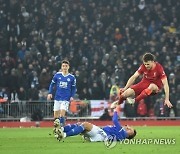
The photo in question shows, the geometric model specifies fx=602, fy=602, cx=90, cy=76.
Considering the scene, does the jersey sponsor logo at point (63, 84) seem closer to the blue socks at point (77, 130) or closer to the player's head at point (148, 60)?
the player's head at point (148, 60)

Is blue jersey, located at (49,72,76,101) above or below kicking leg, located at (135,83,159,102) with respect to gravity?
above

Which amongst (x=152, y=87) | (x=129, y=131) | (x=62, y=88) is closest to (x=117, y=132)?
(x=129, y=131)

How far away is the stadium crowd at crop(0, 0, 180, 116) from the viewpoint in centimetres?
3130

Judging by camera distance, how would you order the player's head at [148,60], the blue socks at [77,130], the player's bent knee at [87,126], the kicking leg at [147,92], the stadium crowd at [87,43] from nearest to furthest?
the blue socks at [77,130], the player's bent knee at [87,126], the player's head at [148,60], the kicking leg at [147,92], the stadium crowd at [87,43]

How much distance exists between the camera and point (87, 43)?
34500mm

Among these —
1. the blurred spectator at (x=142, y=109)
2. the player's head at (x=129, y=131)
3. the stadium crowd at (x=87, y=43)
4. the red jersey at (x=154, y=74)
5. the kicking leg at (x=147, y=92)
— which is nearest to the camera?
the player's head at (x=129, y=131)

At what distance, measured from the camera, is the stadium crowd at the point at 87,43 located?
103 ft

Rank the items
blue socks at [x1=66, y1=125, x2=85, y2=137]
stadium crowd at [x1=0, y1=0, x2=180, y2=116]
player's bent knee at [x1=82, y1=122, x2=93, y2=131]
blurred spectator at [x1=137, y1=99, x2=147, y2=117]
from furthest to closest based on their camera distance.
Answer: stadium crowd at [x1=0, y1=0, x2=180, y2=116] → blurred spectator at [x1=137, y1=99, x2=147, y2=117] → player's bent knee at [x1=82, y1=122, x2=93, y2=131] → blue socks at [x1=66, y1=125, x2=85, y2=137]

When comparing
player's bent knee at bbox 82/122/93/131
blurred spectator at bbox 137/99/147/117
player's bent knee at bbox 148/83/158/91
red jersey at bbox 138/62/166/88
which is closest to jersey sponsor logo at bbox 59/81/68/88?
red jersey at bbox 138/62/166/88

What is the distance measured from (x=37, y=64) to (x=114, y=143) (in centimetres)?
1742

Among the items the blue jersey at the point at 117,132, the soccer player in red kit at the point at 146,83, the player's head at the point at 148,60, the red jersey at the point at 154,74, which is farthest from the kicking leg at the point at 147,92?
the blue jersey at the point at 117,132

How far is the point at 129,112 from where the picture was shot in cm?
3106

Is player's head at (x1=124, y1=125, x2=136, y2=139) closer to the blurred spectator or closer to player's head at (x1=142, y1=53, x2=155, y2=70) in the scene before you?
player's head at (x1=142, y1=53, x2=155, y2=70)

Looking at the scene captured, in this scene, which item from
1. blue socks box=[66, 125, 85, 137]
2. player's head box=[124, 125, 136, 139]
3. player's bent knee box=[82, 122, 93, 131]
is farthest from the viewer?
player's head box=[124, 125, 136, 139]
